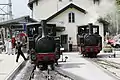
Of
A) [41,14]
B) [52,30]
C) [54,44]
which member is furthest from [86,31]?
[41,14]

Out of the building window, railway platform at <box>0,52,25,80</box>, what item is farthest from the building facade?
railway platform at <box>0,52,25,80</box>

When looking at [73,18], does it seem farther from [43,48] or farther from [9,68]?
[43,48]

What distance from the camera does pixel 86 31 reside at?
28.1 metres

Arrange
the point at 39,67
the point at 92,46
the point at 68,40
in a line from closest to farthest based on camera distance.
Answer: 1. the point at 39,67
2. the point at 92,46
3. the point at 68,40

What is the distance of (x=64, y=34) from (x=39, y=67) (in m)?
20.0

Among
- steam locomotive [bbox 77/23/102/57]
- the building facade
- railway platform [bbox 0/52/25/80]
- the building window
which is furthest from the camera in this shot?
the building window

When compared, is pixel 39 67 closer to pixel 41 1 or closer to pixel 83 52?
pixel 83 52

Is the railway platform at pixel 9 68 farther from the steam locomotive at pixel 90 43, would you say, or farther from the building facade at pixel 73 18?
the building facade at pixel 73 18

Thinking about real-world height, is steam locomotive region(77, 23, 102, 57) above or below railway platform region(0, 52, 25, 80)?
above

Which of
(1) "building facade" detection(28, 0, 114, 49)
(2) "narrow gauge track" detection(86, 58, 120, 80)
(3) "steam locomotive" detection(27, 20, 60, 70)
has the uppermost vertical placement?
(1) "building facade" detection(28, 0, 114, 49)

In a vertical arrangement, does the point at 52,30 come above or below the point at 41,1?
below

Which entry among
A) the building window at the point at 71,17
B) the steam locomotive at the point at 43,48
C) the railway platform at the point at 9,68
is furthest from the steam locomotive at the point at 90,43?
the building window at the point at 71,17

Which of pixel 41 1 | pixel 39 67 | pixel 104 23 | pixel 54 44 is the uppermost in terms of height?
pixel 41 1

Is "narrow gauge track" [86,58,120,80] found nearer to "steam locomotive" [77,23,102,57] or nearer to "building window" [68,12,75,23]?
"steam locomotive" [77,23,102,57]
